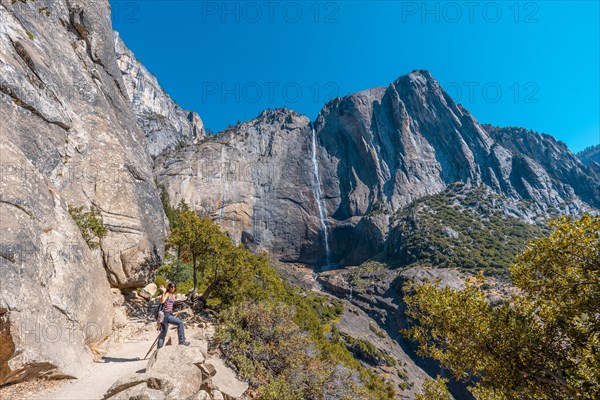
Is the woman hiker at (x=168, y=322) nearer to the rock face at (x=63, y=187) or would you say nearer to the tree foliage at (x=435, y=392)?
the rock face at (x=63, y=187)

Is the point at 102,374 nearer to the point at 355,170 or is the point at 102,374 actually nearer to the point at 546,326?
the point at 546,326

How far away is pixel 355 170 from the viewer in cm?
10206

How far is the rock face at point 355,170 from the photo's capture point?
83875mm

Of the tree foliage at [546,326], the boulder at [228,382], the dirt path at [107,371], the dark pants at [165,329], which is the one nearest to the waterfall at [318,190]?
the dirt path at [107,371]

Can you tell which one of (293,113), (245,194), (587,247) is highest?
(293,113)

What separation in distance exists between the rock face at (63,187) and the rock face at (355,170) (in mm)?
56708

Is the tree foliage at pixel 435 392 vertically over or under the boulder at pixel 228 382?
over

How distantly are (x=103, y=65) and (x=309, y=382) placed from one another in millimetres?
28375

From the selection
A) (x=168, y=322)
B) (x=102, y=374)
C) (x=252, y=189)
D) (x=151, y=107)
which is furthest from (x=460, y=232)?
(x=151, y=107)

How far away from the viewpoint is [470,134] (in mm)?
113688

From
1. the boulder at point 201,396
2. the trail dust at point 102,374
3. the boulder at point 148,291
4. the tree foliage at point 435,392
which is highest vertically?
the boulder at point 148,291

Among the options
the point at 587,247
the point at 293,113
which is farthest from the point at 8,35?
the point at 293,113

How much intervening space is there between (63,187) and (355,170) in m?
91.9

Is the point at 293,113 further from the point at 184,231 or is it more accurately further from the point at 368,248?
the point at 184,231
